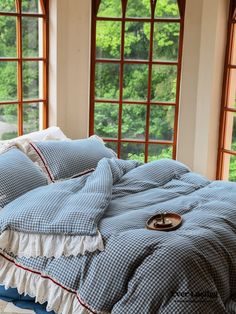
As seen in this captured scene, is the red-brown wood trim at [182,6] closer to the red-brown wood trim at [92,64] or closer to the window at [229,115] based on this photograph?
the window at [229,115]

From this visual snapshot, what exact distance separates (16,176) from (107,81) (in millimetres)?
1931

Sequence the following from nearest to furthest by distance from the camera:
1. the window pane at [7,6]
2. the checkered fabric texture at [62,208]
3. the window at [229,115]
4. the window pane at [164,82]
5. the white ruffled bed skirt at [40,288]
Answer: the white ruffled bed skirt at [40,288]
the checkered fabric texture at [62,208]
the window pane at [7,6]
the window at [229,115]
the window pane at [164,82]

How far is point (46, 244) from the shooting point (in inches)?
106

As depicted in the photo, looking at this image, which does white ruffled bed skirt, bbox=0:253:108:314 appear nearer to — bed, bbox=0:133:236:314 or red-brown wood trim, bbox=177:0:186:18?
bed, bbox=0:133:236:314

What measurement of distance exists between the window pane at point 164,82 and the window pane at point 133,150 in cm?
47

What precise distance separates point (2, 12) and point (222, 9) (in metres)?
1.82

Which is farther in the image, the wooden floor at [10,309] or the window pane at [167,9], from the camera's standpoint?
the window pane at [167,9]

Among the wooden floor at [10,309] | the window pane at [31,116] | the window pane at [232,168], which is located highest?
the window pane at [31,116]

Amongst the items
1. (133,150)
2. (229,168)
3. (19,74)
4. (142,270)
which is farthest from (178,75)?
(142,270)

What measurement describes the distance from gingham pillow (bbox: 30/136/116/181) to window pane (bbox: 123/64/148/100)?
1153 millimetres

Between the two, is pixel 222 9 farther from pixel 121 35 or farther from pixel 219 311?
pixel 219 311

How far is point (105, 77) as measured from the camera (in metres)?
4.85

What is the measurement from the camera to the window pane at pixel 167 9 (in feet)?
15.2

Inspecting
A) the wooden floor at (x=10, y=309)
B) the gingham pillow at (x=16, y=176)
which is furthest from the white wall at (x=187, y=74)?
the wooden floor at (x=10, y=309)
